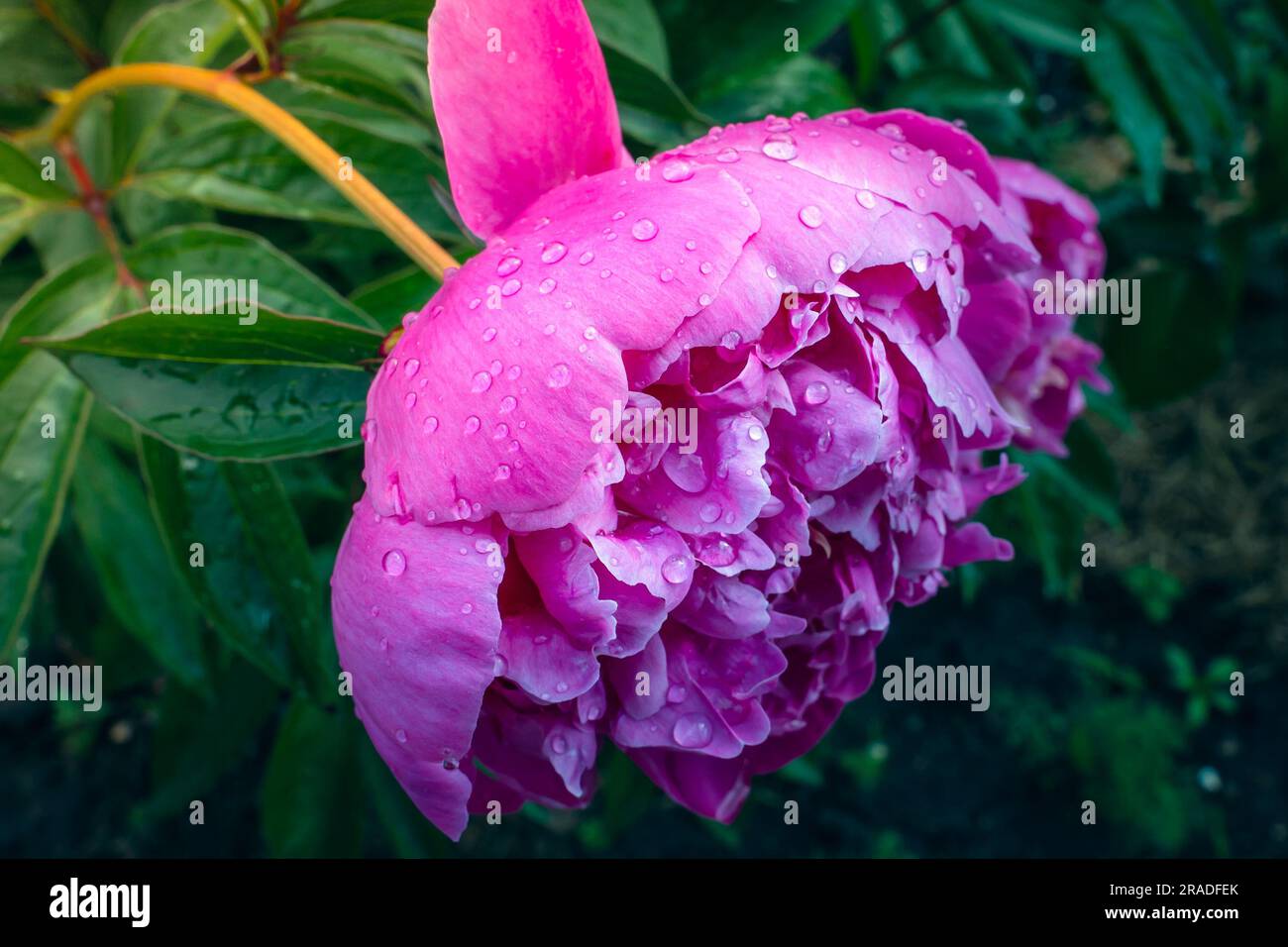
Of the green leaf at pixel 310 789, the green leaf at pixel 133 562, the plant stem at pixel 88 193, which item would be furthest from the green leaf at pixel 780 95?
the green leaf at pixel 310 789

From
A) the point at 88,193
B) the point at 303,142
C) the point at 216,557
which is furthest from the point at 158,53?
the point at 216,557

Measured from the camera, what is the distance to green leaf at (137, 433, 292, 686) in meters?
0.73

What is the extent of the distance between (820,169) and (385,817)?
90 centimetres

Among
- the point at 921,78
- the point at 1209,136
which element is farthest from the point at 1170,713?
the point at 921,78

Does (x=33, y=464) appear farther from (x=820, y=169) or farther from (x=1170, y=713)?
(x=1170, y=713)

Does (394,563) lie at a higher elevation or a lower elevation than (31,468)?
lower

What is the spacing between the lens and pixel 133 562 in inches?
37.8

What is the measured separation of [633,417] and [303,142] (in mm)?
282

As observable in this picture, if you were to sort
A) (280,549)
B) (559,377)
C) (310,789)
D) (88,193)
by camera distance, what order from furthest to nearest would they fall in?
(310,789) < (88,193) < (280,549) < (559,377)

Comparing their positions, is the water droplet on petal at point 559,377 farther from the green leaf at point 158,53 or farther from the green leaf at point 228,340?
the green leaf at point 158,53

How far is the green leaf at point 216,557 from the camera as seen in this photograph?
0.73m

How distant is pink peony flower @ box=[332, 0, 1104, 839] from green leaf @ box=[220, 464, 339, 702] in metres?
0.20

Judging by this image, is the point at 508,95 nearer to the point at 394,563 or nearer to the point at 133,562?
the point at 394,563

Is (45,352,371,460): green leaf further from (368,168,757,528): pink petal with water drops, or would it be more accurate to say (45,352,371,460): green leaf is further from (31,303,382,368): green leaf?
(368,168,757,528): pink petal with water drops
